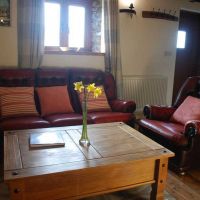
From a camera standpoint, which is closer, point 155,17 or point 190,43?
point 155,17

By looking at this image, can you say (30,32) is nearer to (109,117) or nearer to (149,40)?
(109,117)

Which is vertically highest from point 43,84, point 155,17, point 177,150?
point 155,17

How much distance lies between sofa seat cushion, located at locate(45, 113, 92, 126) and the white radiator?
4.95ft

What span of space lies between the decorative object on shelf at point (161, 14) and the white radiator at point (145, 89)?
106 cm

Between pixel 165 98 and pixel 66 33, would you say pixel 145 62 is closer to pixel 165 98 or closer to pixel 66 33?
pixel 165 98

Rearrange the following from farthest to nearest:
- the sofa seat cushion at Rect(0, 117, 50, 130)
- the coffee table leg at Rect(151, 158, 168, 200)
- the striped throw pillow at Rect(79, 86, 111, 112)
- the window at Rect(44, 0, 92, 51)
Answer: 1. the window at Rect(44, 0, 92, 51)
2. the striped throw pillow at Rect(79, 86, 111, 112)
3. the sofa seat cushion at Rect(0, 117, 50, 130)
4. the coffee table leg at Rect(151, 158, 168, 200)

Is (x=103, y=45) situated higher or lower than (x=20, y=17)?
lower

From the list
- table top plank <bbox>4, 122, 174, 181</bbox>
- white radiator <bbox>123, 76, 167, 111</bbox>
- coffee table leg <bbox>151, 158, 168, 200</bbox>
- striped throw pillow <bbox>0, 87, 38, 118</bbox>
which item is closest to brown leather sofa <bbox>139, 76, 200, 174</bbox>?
table top plank <bbox>4, 122, 174, 181</bbox>

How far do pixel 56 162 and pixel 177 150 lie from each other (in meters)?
1.42

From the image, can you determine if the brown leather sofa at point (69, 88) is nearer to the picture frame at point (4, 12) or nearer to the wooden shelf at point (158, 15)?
the picture frame at point (4, 12)

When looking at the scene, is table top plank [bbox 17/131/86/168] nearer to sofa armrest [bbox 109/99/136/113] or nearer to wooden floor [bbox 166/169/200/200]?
wooden floor [bbox 166/169/200/200]

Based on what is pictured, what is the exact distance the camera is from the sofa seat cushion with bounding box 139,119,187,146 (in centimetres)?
242

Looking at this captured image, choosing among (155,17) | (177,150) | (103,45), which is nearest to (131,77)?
(103,45)

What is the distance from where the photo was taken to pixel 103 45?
3.89 metres
